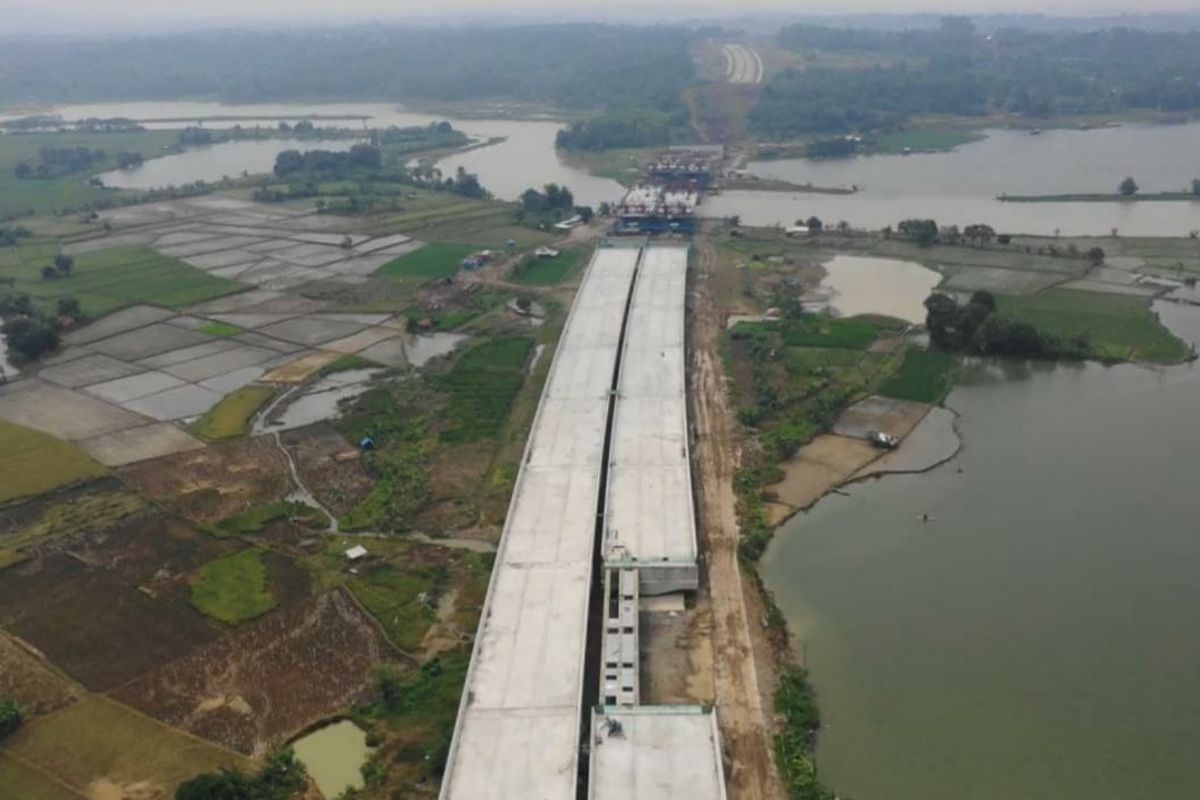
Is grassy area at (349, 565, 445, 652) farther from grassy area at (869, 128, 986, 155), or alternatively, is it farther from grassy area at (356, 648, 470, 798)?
grassy area at (869, 128, 986, 155)

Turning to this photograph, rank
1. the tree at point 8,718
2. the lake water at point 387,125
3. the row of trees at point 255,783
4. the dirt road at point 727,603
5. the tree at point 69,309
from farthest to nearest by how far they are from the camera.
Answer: the lake water at point 387,125, the tree at point 69,309, the tree at point 8,718, the dirt road at point 727,603, the row of trees at point 255,783

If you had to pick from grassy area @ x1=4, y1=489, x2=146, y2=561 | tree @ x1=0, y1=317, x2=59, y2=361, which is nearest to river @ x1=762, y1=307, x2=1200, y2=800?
grassy area @ x1=4, y1=489, x2=146, y2=561

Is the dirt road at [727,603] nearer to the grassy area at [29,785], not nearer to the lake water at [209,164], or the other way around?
the grassy area at [29,785]

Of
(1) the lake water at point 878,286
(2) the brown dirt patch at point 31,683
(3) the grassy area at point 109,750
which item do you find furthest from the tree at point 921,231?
(2) the brown dirt patch at point 31,683

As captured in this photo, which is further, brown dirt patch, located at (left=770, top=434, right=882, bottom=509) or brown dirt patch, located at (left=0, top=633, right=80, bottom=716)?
brown dirt patch, located at (left=770, top=434, right=882, bottom=509)

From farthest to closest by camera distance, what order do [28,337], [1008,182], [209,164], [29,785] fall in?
1. [209,164]
2. [1008,182]
3. [28,337]
4. [29,785]

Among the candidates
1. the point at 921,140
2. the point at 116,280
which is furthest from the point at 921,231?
the point at 116,280

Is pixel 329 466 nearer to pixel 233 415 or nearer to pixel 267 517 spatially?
pixel 267 517
